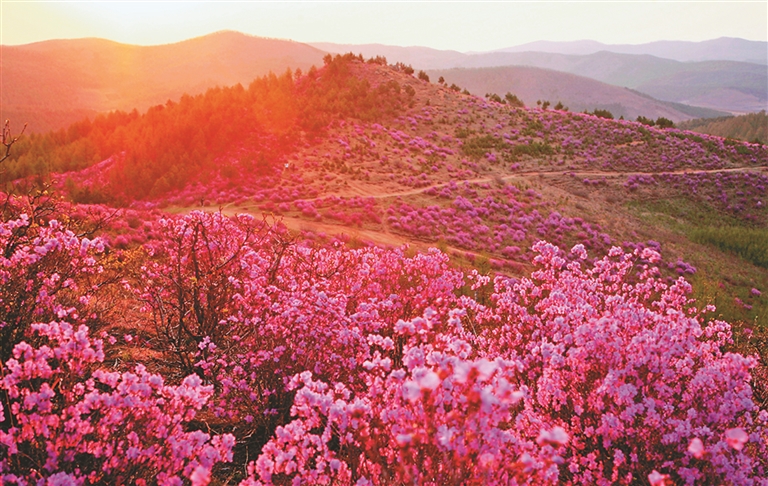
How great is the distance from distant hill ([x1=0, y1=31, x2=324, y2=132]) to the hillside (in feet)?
328

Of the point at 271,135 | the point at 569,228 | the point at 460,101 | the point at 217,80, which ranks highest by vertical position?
the point at 217,80

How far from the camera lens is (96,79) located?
527 ft

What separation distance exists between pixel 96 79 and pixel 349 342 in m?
202

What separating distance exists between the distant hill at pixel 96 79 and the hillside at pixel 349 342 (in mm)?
100018

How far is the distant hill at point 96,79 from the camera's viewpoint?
115 metres

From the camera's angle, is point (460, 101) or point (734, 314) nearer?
point (734, 314)

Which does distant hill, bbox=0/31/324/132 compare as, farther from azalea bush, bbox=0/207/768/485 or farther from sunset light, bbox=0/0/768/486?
azalea bush, bbox=0/207/768/485

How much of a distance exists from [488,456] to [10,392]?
3.58 metres

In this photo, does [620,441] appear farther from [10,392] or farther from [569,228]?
[569,228]

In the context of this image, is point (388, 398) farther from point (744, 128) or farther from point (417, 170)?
point (744, 128)

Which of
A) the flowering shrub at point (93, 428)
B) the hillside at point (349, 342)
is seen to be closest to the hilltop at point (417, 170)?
the hillside at point (349, 342)

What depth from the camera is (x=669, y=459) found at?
423cm

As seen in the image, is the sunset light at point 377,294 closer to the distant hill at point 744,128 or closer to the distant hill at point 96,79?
the distant hill at point 744,128

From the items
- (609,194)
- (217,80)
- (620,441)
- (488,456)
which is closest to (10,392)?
(488,456)
